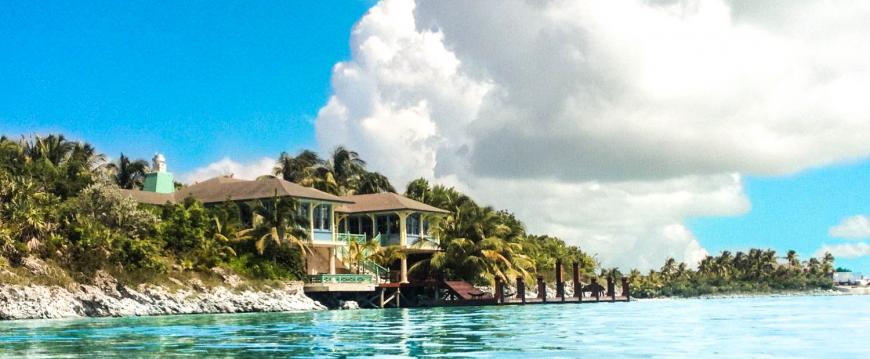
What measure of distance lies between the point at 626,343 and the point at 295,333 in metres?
9.27

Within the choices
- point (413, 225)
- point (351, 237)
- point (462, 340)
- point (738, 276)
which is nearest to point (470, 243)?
point (413, 225)

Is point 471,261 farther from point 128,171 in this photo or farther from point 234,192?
point 128,171

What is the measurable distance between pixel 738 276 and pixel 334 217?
73.6 metres

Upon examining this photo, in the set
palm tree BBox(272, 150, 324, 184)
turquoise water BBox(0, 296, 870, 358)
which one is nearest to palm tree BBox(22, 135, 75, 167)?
palm tree BBox(272, 150, 324, 184)

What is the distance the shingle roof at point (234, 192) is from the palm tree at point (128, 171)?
1283cm

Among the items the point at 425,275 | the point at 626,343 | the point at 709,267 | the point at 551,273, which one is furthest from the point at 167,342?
the point at 709,267

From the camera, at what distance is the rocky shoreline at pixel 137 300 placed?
38.7m

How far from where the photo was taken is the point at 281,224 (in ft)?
169

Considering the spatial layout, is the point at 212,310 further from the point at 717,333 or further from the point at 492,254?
the point at 717,333

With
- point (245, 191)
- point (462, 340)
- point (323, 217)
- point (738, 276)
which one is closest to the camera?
point (462, 340)

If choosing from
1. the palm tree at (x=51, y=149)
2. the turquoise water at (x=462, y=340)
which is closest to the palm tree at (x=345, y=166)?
the palm tree at (x=51, y=149)

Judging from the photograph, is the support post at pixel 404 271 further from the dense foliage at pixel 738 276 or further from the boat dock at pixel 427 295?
the dense foliage at pixel 738 276

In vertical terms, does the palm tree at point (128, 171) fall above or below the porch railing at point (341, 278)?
above

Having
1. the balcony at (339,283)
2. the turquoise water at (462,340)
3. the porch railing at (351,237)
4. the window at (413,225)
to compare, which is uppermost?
the window at (413,225)
